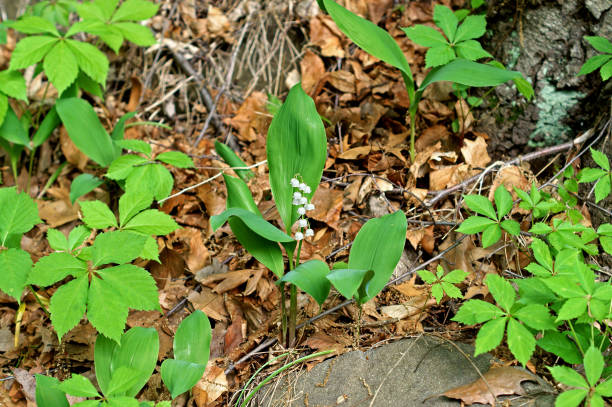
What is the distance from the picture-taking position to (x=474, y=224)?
159 cm

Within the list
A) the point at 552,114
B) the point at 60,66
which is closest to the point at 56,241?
the point at 60,66

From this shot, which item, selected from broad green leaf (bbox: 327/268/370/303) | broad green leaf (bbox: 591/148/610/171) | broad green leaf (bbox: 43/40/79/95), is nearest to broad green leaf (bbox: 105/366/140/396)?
broad green leaf (bbox: 327/268/370/303)

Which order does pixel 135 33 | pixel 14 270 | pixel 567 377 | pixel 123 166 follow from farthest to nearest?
pixel 135 33 < pixel 123 166 < pixel 14 270 < pixel 567 377

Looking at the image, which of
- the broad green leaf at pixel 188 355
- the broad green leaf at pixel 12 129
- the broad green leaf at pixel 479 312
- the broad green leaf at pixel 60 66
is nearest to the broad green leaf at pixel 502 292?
the broad green leaf at pixel 479 312

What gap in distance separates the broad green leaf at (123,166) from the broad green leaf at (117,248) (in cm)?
54

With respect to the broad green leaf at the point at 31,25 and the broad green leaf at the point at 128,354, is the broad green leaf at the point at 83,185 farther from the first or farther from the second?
the broad green leaf at the point at 128,354

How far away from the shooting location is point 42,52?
2.22 meters

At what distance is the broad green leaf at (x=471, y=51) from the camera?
198 cm

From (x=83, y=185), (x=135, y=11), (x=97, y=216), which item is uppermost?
(x=135, y=11)

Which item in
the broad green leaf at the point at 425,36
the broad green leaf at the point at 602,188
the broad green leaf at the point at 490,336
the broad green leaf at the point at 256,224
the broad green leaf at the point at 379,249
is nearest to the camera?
the broad green leaf at the point at 490,336

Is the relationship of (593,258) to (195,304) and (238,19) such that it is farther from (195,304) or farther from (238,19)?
(238,19)

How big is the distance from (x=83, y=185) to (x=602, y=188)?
234 centimetres

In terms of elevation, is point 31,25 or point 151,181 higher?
point 31,25

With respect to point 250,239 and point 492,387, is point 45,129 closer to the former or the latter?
point 250,239
